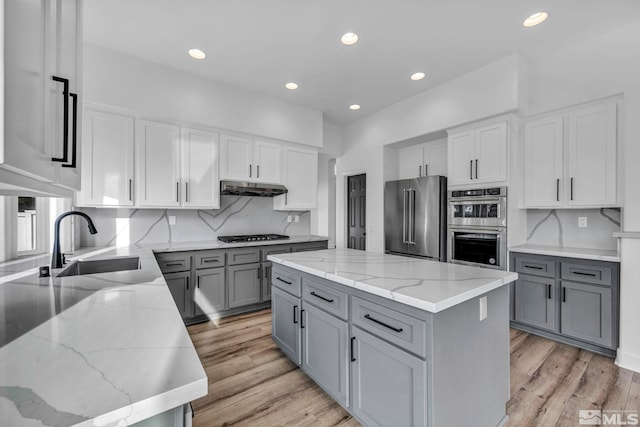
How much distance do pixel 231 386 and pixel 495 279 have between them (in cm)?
193

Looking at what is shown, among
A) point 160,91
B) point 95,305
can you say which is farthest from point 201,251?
point 95,305

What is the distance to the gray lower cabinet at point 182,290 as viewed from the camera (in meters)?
3.03

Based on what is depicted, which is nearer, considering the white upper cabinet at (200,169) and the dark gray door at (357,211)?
the white upper cabinet at (200,169)

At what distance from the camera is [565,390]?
201cm

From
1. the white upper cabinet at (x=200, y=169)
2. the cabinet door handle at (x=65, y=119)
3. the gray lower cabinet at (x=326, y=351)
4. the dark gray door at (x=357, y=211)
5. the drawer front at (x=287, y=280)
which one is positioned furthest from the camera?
the dark gray door at (x=357, y=211)

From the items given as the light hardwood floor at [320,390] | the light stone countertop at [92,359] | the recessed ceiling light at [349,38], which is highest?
the recessed ceiling light at [349,38]

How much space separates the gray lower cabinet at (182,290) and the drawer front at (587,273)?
12.6 feet

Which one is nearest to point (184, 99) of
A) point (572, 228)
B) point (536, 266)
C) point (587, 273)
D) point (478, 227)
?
point (478, 227)

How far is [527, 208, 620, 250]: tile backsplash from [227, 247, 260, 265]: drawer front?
3.36 metres

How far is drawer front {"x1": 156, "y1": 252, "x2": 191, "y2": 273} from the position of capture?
2.98 meters

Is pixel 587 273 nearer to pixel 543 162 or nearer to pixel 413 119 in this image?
pixel 543 162

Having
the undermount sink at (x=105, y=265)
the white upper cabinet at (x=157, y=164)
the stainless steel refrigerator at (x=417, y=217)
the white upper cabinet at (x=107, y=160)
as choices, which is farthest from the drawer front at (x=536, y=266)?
the white upper cabinet at (x=107, y=160)

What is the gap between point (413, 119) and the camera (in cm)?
392

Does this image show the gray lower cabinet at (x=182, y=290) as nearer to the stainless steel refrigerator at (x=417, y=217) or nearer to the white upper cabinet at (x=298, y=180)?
the white upper cabinet at (x=298, y=180)
